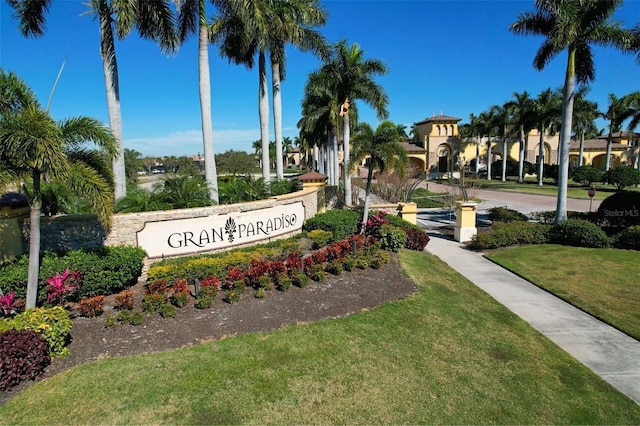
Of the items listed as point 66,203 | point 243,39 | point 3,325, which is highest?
point 243,39

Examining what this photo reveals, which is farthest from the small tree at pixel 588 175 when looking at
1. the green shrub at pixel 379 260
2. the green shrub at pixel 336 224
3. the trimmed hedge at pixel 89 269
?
the trimmed hedge at pixel 89 269

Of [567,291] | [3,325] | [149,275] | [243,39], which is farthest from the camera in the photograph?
[243,39]

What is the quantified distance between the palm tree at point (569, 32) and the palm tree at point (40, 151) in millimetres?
17910

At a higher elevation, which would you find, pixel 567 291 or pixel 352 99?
pixel 352 99

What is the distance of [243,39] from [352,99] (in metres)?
6.62

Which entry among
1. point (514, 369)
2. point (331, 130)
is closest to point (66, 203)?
point (514, 369)

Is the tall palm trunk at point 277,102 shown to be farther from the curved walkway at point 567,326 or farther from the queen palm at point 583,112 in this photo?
the queen palm at point 583,112

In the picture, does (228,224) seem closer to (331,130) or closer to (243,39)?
(243,39)

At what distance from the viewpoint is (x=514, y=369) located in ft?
19.2

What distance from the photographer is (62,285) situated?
A: 7.03 m

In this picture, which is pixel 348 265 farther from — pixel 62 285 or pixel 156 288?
pixel 62 285

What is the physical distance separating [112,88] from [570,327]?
44.5 ft

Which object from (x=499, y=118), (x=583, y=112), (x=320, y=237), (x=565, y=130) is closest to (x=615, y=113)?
(x=583, y=112)

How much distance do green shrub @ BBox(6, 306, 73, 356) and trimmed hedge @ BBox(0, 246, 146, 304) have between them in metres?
1.62
